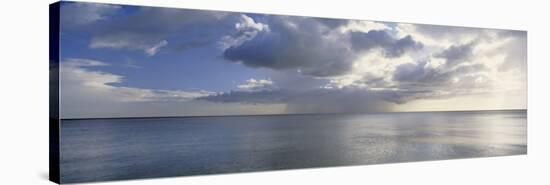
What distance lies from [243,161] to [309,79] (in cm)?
157

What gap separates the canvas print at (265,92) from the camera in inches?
372

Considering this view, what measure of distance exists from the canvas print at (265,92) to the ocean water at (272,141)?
0.8 inches

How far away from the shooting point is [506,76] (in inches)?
504

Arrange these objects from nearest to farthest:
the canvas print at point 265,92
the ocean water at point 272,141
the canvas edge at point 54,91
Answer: the canvas edge at point 54,91 → the canvas print at point 265,92 → the ocean water at point 272,141

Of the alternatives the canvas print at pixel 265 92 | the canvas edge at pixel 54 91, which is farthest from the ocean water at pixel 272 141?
the canvas edge at pixel 54 91

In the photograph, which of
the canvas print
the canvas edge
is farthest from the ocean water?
the canvas edge

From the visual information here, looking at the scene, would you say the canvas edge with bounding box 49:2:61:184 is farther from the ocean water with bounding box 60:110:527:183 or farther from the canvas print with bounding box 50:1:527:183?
the ocean water with bounding box 60:110:527:183

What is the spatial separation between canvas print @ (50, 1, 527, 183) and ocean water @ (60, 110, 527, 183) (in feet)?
0.07

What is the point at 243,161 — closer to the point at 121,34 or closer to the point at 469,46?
the point at 121,34

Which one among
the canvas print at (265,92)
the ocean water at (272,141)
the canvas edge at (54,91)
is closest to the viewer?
Result: the canvas edge at (54,91)

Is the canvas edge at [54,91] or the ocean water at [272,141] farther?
the ocean water at [272,141]

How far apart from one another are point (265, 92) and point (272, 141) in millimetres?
1290

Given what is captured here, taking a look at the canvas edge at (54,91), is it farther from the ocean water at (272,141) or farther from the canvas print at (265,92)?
the ocean water at (272,141)

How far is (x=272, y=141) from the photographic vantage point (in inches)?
461
